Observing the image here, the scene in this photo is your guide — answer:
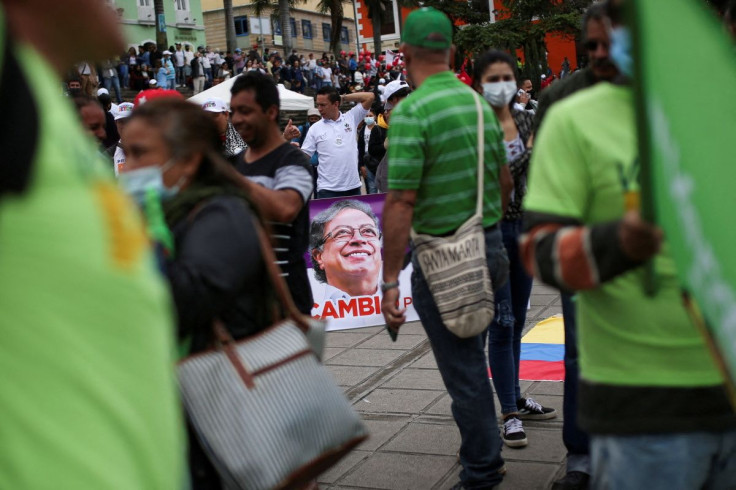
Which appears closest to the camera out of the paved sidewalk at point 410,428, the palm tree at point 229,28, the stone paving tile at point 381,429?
the paved sidewalk at point 410,428

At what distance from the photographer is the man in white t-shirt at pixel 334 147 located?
1089 centimetres

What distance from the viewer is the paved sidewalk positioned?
4250 mm

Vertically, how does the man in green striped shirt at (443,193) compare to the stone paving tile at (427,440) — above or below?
above

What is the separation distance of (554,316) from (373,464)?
126 inches

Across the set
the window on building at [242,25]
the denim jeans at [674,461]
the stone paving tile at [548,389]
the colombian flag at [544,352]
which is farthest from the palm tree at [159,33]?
the denim jeans at [674,461]

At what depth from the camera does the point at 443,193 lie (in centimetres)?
363

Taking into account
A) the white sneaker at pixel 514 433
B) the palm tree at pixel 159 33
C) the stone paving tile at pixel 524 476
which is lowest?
the stone paving tile at pixel 524 476

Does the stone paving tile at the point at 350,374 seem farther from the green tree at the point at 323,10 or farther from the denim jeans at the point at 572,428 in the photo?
the green tree at the point at 323,10

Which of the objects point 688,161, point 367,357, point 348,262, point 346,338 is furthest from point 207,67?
point 688,161

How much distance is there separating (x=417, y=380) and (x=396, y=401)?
43 cm

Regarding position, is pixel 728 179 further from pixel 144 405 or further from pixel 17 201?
pixel 17 201

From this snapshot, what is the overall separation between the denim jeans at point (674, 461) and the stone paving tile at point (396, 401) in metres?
3.23

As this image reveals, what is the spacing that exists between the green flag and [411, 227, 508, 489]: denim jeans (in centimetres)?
206

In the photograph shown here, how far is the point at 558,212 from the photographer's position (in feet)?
6.37
